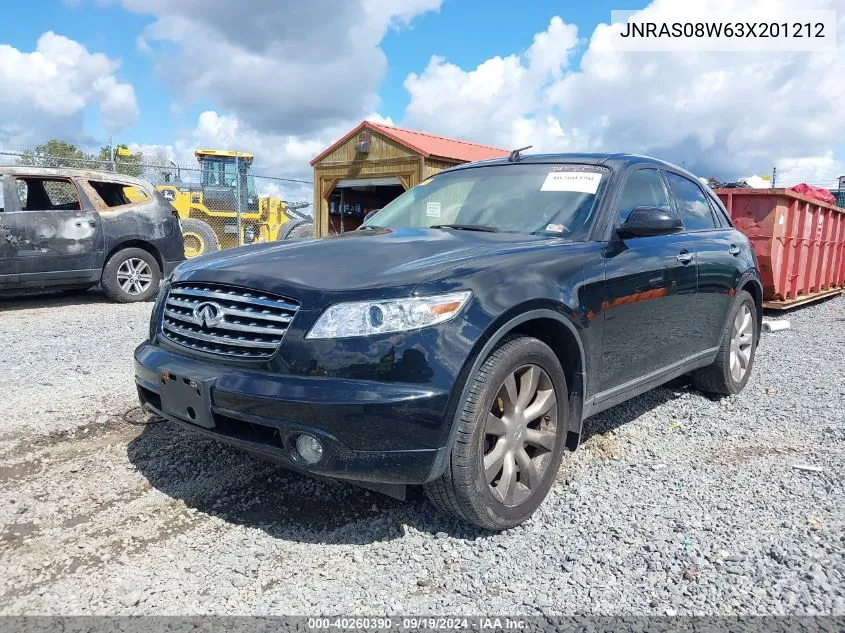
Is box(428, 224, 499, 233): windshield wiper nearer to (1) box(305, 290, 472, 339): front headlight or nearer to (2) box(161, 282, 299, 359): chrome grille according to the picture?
(1) box(305, 290, 472, 339): front headlight

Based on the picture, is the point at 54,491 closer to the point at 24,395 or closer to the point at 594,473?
the point at 24,395

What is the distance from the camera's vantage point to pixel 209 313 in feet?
8.52

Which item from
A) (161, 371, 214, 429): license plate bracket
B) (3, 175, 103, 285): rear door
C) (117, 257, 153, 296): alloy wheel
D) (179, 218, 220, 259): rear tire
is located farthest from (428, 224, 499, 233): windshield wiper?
(179, 218, 220, 259): rear tire

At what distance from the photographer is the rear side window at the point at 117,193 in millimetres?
8500

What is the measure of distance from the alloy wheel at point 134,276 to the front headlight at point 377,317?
7.33m

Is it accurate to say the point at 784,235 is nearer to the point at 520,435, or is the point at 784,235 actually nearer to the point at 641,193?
the point at 641,193

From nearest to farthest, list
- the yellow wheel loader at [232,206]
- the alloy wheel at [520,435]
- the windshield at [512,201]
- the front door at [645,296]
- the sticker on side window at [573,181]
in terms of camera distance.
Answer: the alloy wheel at [520,435] < the front door at [645,296] < the windshield at [512,201] < the sticker on side window at [573,181] < the yellow wheel loader at [232,206]

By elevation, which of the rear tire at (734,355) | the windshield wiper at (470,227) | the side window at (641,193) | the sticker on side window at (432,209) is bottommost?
the rear tire at (734,355)

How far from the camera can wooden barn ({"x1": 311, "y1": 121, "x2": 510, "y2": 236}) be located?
1315 cm

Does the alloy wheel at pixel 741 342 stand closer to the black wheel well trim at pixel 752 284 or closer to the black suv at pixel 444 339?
the black wheel well trim at pixel 752 284

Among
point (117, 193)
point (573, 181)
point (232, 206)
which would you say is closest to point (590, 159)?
point (573, 181)

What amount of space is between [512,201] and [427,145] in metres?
10.4

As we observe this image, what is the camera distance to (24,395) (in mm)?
4465

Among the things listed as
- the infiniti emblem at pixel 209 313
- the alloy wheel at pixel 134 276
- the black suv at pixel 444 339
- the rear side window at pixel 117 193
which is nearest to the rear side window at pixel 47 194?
the rear side window at pixel 117 193
